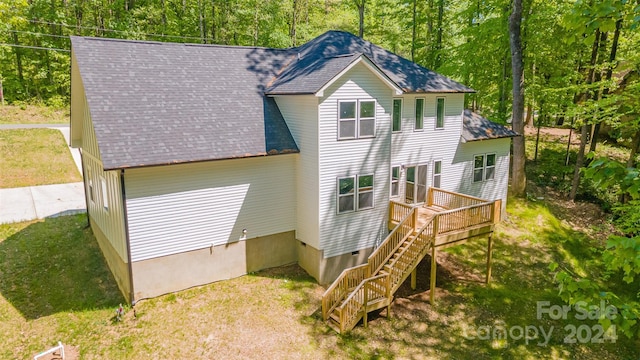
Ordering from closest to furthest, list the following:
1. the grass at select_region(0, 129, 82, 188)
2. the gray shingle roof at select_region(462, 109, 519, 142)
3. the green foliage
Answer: the green foliage < the gray shingle roof at select_region(462, 109, 519, 142) < the grass at select_region(0, 129, 82, 188)

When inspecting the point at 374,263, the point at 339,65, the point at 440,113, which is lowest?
the point at 374,263

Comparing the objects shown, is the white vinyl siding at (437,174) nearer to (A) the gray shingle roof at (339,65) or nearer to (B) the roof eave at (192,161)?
(A) the gray shingle roof at (339,65)

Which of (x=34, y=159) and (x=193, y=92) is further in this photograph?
(x=34, y=159)

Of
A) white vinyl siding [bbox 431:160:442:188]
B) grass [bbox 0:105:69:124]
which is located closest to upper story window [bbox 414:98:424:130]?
white vinyl siding [bbox 431:160:442:188]

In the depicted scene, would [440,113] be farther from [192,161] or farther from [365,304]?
[192,161]

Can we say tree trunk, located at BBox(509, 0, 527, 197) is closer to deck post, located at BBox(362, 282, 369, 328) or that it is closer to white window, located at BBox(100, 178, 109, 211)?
deck post, located at BBox(362, 282, 369, 328)

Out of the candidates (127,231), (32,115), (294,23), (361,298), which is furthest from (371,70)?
(32,115)

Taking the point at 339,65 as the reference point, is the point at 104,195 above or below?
below

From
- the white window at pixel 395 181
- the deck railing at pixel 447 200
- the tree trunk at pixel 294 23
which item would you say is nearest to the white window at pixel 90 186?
the white window at pixel 395 181
